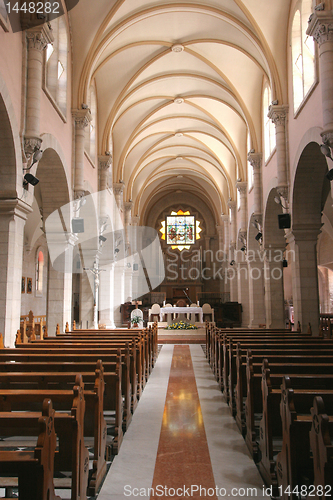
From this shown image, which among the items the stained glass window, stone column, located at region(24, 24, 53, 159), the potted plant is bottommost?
the potted plant

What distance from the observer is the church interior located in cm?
398

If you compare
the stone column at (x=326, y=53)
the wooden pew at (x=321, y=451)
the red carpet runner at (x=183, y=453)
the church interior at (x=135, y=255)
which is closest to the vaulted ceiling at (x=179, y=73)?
the church interior at (x=135, y=255)

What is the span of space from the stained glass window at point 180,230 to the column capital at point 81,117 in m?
24.3

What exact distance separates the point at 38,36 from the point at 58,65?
3.59m

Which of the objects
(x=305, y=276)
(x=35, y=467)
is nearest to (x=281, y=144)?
(x=305, y=276)

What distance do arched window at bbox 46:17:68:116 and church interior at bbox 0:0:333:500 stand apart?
0.06 metres

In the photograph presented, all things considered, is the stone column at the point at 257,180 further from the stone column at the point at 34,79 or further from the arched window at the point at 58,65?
the stone column at the point at 34,79

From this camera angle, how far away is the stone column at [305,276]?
12609mm

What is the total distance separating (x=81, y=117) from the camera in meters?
13.7

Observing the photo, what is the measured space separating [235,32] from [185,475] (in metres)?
14.6

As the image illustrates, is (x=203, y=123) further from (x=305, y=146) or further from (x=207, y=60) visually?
(x=305, y=146)

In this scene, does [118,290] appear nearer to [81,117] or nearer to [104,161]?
Answer: [104,161]

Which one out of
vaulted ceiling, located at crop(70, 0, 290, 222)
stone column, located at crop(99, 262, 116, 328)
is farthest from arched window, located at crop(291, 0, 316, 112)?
stone column, located at crop(99, 262, 116, 328)

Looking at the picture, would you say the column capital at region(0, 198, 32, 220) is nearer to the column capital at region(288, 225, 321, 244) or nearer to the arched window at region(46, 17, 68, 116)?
the arched window at region(46, 17, 68, 116)
